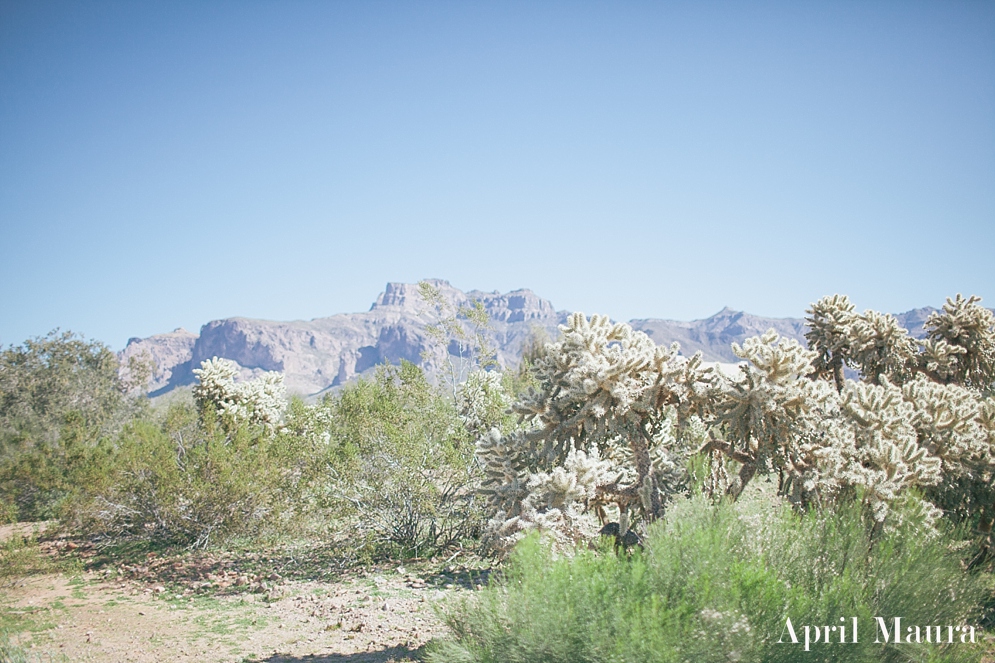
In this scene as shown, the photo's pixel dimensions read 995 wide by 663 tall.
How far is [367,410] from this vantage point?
1043cm

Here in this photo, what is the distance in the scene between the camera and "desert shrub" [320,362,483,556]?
933 centimetres

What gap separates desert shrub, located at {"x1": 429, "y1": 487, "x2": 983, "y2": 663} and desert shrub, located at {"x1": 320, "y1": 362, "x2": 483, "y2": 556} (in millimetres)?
5386

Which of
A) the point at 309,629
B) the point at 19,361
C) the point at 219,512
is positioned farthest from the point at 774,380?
the point at 19,361

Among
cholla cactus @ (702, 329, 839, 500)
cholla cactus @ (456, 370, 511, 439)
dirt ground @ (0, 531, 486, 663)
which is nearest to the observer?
cholla cactus @ (702, 329, 839, 500)

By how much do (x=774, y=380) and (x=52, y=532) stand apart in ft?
42.9

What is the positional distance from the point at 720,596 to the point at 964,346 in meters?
8.56

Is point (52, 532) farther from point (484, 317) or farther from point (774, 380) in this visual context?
point (774, 380)

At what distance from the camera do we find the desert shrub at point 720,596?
2.99m

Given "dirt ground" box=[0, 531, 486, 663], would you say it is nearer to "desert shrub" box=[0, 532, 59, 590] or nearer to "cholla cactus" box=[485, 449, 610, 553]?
"desert shrub" box=[0, 532, 59, 590]

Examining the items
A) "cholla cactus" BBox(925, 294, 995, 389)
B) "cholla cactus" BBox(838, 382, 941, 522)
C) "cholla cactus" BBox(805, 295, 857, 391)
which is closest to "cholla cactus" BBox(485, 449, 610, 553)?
"cholla cactus" BBox(838, 382, 941, 522)

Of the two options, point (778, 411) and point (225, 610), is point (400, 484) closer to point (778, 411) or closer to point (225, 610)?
point (225, 610)

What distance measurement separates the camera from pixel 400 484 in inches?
370

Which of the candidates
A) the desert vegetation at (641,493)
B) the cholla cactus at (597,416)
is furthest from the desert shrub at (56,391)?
the cholla cactus at (597,416)

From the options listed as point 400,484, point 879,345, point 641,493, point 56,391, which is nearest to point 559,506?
point 641,493
